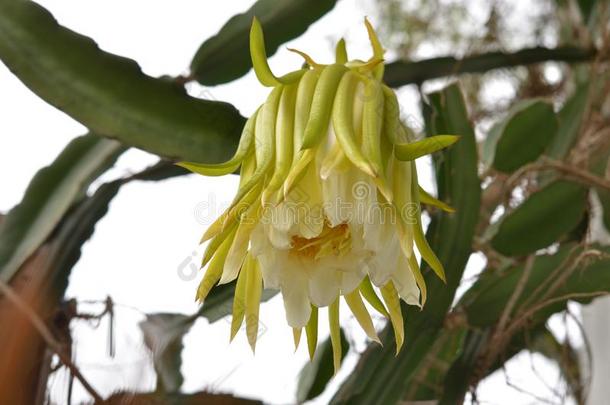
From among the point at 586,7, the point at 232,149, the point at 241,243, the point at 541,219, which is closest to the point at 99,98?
the point at 232,149

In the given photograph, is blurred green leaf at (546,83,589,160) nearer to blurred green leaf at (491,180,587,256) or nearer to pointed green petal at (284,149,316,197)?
blurred green leaf at (491,180,587,256)

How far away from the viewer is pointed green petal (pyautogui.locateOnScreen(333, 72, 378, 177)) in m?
0.40

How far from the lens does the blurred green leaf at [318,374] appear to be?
811mm

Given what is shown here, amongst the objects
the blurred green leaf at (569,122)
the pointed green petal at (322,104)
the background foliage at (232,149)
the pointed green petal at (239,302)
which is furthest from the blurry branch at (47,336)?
the blurred green leaf at (569,122)

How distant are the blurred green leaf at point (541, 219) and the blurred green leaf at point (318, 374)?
199 mm

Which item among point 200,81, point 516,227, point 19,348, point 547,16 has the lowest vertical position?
point 19,348

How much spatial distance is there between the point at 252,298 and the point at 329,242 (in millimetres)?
58

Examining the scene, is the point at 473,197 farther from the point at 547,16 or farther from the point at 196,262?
the point at 547,16

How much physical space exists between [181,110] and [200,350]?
0.65 feet

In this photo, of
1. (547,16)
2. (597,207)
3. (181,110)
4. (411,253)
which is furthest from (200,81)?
(547,16)

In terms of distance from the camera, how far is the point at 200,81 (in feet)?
Answer: 2.30

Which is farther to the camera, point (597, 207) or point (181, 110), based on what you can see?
point (597, 207)

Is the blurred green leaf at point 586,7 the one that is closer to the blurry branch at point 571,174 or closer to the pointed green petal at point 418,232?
the blurry branch at point 571,174

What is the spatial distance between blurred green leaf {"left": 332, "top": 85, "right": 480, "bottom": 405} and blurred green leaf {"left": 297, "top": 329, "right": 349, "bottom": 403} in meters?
0.14
